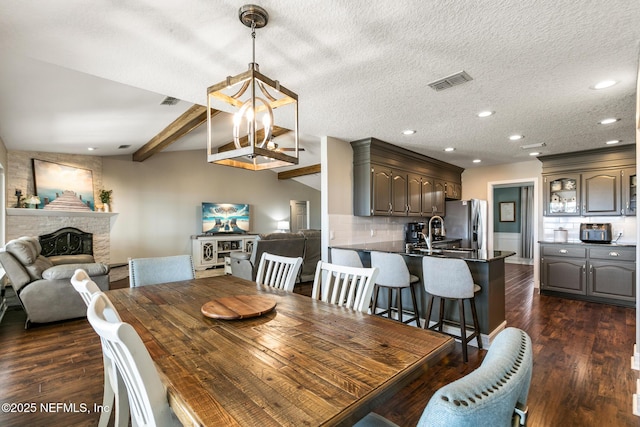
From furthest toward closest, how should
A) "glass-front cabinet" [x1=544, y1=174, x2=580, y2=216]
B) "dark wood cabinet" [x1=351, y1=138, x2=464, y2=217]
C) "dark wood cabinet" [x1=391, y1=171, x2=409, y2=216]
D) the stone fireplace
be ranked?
the stone fireplace, "glass-front cabinet" [x1=544, y1=174, x2=580, y2=216], "dark wood cabinet" [x1=391, y1=171, x2=409, y2=216], "dark wood cabinet" [x1=351, y1=138, x2=464, y2=217]

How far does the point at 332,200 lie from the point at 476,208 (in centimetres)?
318

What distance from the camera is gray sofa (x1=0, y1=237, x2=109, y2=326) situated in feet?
11.0

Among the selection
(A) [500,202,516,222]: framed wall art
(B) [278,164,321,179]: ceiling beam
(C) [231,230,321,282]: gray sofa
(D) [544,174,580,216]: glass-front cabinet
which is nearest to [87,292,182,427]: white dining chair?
(C) [231,230,321,282]: gray sofa

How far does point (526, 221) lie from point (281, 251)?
693cm

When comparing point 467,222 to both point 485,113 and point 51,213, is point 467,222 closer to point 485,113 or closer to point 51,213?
point 485,113

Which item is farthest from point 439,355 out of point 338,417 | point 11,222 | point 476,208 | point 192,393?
point 11,222

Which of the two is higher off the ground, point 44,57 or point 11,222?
point 44,57

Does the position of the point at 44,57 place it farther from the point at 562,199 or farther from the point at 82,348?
the point at 562,199

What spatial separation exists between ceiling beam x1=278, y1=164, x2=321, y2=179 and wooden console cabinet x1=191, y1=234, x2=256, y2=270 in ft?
7.51

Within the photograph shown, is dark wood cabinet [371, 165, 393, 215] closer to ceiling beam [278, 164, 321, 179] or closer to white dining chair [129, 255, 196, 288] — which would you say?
white dining chair [129, 255, 196, 288]

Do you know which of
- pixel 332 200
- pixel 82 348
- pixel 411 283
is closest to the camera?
pixel 82 348

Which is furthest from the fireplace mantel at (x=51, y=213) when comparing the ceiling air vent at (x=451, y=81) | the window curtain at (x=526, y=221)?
the window curtain at (x=526, y=221)

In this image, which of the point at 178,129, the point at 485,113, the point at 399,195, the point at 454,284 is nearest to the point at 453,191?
the point at 399,195

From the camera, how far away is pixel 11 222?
16.9 ft
